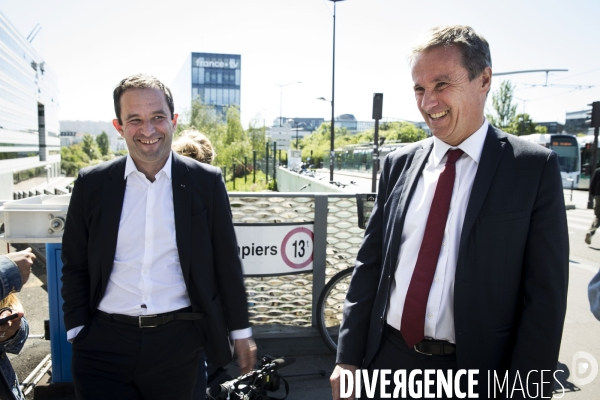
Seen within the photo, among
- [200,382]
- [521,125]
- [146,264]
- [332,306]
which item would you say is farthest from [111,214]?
[521,125]

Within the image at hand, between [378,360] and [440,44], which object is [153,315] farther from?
[440,44]

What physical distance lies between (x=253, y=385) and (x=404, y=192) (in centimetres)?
A: 204

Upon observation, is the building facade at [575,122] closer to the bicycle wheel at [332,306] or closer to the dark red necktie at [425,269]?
the bicycle wheel at [332,306]

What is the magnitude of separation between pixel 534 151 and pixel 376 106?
11588mm

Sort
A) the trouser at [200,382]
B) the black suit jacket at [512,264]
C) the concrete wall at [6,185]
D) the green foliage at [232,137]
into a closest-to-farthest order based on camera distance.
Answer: the black suit jacket at [512,264] < the trouser at [200,382] < the concrete wall at [6,185] < the green foliage at [232,137]

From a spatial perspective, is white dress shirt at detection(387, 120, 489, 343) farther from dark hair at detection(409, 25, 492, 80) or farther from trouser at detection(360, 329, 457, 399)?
dark hair at detection(409, 25, 492, 80)

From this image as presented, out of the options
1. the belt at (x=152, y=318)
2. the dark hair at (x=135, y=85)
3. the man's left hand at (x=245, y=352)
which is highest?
the dark hair at (x=135, y=85)

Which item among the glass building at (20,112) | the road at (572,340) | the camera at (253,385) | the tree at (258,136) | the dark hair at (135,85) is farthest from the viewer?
the tree at (258,136)

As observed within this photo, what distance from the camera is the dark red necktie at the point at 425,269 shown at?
1.79 metres

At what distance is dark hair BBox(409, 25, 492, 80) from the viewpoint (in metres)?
1.78

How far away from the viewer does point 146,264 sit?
2154 millimetres

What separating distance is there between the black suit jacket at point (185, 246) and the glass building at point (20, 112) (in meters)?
30.8

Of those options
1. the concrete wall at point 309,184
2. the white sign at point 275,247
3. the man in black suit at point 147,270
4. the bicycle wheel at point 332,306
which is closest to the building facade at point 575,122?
the concrete wall at point 309,184

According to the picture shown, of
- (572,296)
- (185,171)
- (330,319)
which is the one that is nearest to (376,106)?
(572,296)
